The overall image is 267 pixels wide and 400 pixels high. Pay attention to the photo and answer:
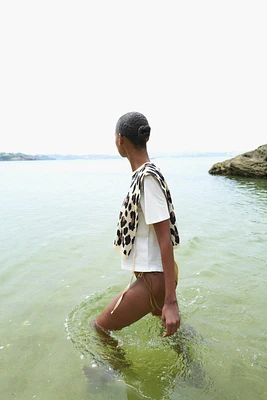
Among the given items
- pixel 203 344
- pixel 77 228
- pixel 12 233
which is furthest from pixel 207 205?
pixel 203 344

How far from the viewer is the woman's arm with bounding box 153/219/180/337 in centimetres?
209

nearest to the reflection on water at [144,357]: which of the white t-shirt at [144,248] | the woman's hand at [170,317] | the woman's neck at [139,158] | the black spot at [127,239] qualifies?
the woman's hand at [170,317]

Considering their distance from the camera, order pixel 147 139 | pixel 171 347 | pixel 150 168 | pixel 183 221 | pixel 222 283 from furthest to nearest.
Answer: pixel 183 221 < pixel 222 283 < pixel 171 347 < pixel 147 139 < pixel 150 168

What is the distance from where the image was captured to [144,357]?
9.01 feet

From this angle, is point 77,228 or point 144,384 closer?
point 144,384

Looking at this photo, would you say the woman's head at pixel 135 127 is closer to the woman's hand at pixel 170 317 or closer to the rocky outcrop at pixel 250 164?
the woman's hand at pixel 170 317

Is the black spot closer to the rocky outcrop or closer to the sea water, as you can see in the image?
the sea water

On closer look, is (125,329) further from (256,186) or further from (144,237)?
(256,186)

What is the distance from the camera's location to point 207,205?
38.3 feet

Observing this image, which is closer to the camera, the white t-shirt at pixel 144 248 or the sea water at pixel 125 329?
the white t-shirt at pixel 144 248

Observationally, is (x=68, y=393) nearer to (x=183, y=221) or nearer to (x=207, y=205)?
(x=183, y=221)

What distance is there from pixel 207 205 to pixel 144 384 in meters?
9.74

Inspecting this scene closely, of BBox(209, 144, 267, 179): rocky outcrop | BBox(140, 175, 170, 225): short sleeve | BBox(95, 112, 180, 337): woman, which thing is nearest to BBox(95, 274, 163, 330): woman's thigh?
BBox(95, 112, 180, 337): woman

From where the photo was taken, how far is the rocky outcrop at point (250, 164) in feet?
72.9
